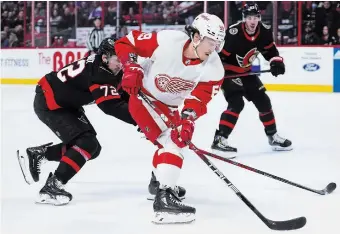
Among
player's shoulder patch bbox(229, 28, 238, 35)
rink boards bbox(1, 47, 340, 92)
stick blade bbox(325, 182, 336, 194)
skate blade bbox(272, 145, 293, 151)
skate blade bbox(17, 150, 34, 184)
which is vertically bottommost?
skate blade bbox(272, 145, 293, 151)

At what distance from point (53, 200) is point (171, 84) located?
71 cm

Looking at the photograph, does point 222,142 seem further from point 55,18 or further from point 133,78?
point 55,18

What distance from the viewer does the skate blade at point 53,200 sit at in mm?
2723

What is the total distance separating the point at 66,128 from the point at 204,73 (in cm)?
67

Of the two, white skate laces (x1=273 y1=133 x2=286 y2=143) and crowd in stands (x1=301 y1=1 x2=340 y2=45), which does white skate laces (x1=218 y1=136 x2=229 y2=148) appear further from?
crowd in stands (x1=301 y1=1 x2=340 y2=45)

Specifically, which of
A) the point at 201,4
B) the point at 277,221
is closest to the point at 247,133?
the point at 277,221

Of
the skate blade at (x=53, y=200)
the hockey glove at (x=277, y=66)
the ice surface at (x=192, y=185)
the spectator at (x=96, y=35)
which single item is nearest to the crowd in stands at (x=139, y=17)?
the spectator at (x=96, y=35)

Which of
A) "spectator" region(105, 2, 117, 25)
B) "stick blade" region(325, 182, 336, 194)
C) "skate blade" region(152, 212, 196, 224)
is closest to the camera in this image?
"skate blade" region(152, 212, 196, 224)

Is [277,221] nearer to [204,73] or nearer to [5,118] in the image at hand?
[204,73]

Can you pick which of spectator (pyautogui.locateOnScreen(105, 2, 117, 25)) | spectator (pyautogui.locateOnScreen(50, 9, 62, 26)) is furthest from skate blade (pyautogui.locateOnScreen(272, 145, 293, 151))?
spectator (pyautogui.locateOnScreen(50, 9, 62, 26))

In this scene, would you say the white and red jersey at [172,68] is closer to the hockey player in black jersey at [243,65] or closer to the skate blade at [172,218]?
the skate blade at [172,218]

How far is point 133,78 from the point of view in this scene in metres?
2.53

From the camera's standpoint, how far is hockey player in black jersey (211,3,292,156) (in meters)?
4.07

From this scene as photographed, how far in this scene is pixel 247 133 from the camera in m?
5.07
